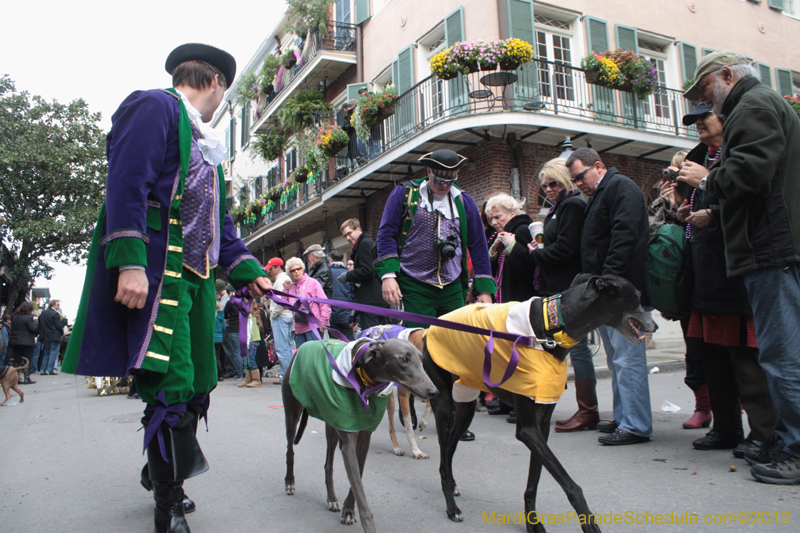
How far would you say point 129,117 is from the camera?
246 cm

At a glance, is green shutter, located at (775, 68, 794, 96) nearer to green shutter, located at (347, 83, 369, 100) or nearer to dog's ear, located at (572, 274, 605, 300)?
green shutter, located at (347, 83, 369, 100)

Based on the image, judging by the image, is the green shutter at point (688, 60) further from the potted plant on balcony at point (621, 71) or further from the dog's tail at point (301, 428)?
the dog's tail at point (301, 428)

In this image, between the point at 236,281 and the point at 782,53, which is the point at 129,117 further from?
the point at 782,53

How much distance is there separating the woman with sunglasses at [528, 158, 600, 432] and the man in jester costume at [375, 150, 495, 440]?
732 millimetres

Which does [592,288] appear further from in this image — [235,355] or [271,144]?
[271,144]

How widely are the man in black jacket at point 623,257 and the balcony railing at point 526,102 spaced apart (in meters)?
7.94

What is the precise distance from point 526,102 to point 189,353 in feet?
37.9

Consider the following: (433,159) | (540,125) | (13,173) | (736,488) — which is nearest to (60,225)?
(13,173)

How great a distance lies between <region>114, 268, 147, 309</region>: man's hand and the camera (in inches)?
89.7

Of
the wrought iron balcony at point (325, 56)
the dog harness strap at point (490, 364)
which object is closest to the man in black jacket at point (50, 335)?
the wrought iron balcony at point (325, 56)

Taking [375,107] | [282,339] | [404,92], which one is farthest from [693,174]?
[375,107]

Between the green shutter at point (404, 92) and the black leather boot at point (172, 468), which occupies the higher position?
the green shutter at point (404, 92)

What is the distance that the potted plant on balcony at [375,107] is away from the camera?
48.5 ft

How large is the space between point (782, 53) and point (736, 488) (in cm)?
2041
